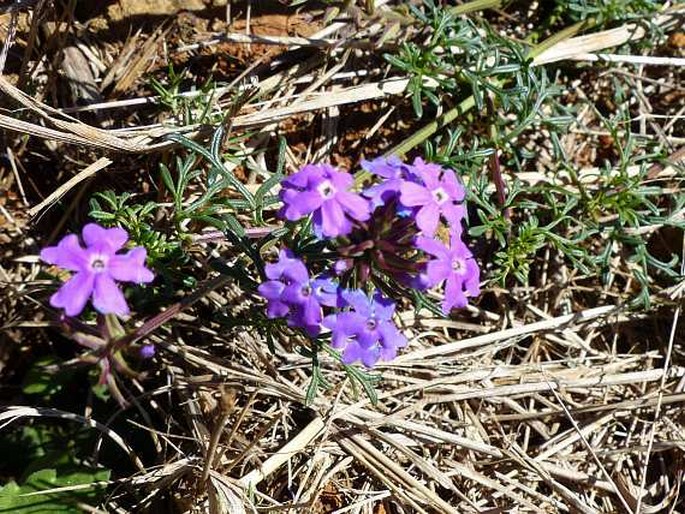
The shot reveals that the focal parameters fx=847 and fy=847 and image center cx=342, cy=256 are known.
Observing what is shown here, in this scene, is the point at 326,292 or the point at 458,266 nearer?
the point at 326,292

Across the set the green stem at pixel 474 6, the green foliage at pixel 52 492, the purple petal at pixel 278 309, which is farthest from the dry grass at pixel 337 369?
the purple petal at pixel 278 309

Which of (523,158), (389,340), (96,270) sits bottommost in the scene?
(523,158)

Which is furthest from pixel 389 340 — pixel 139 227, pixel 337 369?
pixel 139 227

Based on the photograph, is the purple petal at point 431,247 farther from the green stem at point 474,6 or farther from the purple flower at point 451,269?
the green stem at point 474,6

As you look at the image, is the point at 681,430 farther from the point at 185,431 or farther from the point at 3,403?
the point at 3,403

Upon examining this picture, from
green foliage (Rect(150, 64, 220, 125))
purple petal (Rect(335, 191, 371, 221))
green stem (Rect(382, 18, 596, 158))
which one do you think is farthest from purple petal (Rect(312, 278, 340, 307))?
green foliage (Rect(150, 64, 220, 125))

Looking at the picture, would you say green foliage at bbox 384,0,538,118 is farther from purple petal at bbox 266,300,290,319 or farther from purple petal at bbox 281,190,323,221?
purple petal at bbox 266,300,290,319

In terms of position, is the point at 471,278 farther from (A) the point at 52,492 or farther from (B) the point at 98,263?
(A) the point at 52,492
